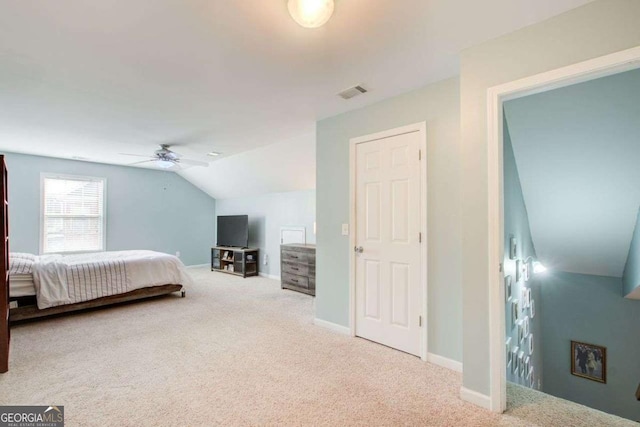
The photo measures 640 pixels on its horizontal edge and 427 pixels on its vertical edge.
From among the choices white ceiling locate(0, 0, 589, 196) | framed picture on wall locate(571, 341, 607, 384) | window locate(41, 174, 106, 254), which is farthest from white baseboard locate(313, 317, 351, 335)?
window locate(41, 174, 106, 254)

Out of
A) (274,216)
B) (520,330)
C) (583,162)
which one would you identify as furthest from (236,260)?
(583,162)

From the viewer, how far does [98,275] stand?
4.12m

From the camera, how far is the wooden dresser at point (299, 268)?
5109 mm

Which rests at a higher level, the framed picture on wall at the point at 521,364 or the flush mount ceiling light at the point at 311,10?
the flush mount ceiling light at the point at 311,10

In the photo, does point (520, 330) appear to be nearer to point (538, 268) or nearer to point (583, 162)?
point (538, 268)

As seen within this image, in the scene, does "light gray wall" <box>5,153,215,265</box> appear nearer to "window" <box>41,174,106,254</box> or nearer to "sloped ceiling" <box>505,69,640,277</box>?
"window" <box>41,174,106,254</box>

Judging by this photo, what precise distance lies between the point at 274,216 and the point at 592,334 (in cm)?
572

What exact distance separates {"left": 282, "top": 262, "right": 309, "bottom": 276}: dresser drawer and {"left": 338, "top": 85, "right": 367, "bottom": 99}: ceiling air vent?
3089mm

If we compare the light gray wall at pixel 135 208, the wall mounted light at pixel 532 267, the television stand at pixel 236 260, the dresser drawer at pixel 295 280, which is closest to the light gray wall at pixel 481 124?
the wall mounted light at pixel 532 267

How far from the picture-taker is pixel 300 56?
221cm

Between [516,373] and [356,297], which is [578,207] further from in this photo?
[356,297]

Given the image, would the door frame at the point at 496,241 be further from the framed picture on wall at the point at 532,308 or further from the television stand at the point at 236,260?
the television stand at the point at 236,260

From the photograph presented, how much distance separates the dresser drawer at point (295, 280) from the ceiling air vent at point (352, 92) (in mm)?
3210

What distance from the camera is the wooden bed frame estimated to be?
3588mm
